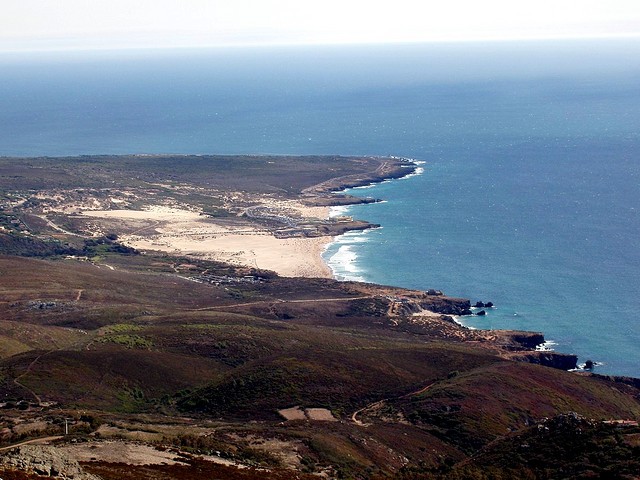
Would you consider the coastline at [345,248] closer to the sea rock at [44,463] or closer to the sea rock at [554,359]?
the sea rock at [554,359]

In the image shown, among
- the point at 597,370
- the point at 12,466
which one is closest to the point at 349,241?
the point at 597,370

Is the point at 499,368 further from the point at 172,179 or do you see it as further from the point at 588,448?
the point at 172,179

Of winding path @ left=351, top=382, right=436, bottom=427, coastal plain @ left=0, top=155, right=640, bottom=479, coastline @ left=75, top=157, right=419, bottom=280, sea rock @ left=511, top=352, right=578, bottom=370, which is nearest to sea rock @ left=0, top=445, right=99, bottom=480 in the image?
coastal plain @ left=0, top=155, right=640, bottom=479

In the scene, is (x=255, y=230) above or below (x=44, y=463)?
below

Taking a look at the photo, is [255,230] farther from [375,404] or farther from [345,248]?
[375,404]

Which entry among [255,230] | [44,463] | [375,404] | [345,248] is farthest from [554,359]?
[255,230]

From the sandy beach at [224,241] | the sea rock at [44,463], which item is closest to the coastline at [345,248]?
the sandy beach at [224,241]
